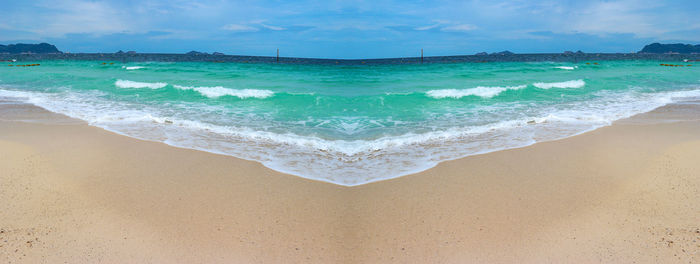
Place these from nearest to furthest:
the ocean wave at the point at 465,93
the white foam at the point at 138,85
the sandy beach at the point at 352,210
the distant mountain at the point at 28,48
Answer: the sandy beach at the point at 352,210 → the ocean wave at the point at 465,93 → the white foam at the point at 138,85 → the distant mountain at the point at 28,48

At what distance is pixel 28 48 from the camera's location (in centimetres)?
10956

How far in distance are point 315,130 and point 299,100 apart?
18.5 ft

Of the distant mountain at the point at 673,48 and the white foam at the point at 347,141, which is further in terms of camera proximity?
the distant mountain at the point at 673,48

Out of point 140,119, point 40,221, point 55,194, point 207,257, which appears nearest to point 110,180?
point 55,194

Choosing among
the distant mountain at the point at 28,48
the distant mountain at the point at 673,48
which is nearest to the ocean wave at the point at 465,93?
the distant mountain at the point at 28,48

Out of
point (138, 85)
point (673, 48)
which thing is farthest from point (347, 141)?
point (673, 48)

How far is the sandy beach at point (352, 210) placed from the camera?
3.11 m

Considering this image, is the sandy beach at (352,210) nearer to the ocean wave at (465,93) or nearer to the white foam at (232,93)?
the ocean wave at (465,93)

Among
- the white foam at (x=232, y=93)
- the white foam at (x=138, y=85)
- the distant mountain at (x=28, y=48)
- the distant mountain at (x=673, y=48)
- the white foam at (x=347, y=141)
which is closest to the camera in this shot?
the white foam at (x=347, y=141)

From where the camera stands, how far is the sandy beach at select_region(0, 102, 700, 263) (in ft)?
10.2

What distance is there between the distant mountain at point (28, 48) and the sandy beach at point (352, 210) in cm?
12997

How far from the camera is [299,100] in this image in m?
13.0

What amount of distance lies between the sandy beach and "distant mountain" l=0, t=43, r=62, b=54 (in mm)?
129968

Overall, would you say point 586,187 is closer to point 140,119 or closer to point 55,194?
point 55,194
